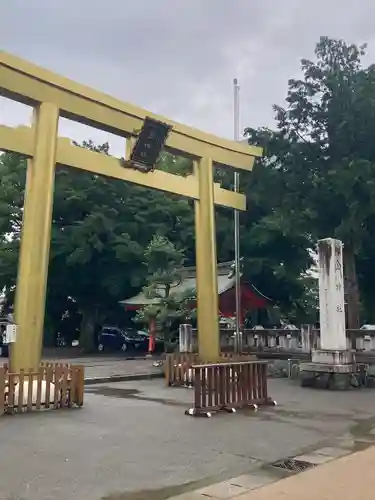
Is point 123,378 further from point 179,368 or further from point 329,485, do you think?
point 329,485

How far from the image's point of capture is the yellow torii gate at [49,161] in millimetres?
11078

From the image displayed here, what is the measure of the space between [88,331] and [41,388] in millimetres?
21901

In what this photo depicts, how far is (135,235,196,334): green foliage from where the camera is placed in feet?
74.5

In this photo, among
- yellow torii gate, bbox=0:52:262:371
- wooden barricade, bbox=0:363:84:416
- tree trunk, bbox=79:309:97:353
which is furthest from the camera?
tree trunk, bbox=79:309:97:353

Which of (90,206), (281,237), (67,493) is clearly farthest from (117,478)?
(90,206)

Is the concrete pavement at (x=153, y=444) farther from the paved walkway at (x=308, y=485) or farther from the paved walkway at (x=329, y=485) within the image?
the paved walkway at (x=329, y=485)

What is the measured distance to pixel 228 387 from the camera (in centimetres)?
1047

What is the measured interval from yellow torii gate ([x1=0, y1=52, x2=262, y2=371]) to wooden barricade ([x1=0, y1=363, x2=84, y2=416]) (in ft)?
2.50

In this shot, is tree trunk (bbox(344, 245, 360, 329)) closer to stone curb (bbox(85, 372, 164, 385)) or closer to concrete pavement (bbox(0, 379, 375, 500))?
stone curb (bbox(85, 372, 164, 385))

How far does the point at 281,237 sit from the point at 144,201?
9514mm

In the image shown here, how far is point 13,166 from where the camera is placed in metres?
30.3

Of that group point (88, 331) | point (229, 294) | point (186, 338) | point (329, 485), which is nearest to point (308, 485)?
point (329, 485)

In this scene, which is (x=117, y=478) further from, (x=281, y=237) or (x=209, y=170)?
(x=281, y=237)

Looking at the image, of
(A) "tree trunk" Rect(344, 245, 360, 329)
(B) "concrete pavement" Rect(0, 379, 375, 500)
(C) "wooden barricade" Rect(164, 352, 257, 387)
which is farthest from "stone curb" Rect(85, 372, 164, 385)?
(A) "tree trunk" Rect(344, 245, 360, 329)
